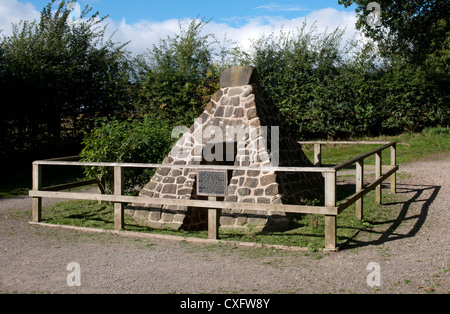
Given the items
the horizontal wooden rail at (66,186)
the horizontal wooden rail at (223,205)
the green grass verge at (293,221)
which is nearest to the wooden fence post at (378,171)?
the green grass verge at (293,221)

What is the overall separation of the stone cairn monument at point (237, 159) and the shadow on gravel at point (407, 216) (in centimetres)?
147

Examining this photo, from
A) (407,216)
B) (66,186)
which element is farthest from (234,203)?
(66,186)

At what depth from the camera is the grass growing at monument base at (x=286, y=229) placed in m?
6.82

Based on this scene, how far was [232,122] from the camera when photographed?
843cm

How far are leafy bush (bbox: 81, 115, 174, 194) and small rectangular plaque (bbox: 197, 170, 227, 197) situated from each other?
332cm

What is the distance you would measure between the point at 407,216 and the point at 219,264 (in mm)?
4334

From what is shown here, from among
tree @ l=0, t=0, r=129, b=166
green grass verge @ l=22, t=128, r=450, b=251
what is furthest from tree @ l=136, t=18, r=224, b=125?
green grass verge @ l=22, t=128, r=450, b=251

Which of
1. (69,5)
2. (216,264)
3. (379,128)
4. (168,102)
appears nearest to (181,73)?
(168,102)

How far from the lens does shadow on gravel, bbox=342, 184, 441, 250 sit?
662cm

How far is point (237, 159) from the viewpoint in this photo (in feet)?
27.0
